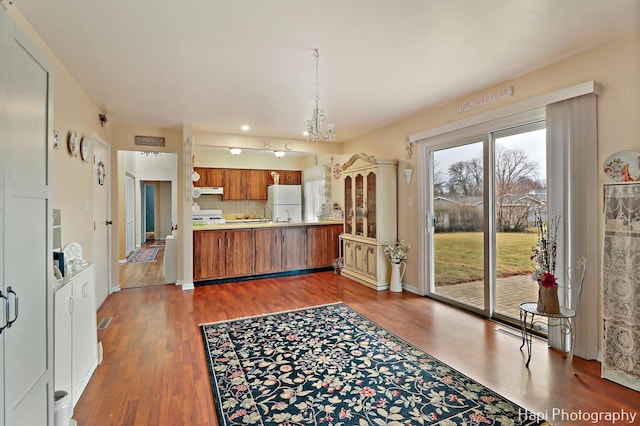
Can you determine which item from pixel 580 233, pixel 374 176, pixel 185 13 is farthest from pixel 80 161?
pixel 580 233

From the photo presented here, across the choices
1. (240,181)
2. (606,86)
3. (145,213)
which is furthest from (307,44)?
(145,213)

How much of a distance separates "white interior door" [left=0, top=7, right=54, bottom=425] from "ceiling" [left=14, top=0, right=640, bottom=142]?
3.26 ft

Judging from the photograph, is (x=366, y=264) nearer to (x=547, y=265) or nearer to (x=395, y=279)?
(x=395, y=279)

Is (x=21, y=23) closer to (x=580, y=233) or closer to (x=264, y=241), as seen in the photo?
(x=264, y=241)

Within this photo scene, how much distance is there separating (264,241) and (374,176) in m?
2.29

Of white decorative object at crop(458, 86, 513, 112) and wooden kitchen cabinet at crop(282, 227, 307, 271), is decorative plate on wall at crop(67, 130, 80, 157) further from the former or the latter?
white decorative object at crop(458, 86, 513, 112)

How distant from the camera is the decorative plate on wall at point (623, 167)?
7.63ft

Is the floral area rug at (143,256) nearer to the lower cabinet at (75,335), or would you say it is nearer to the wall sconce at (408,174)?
the lower cabinet at (75,335)

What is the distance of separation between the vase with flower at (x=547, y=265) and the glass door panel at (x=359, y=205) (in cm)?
260

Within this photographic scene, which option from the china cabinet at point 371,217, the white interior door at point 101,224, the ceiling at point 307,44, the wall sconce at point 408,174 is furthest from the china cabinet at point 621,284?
the white interior door at point 101,224

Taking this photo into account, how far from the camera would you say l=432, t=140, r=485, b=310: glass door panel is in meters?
3.79

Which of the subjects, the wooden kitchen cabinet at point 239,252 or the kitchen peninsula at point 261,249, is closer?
the kitchen peninsula at point 261,249

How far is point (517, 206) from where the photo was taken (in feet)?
11.1

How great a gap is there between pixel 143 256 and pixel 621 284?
28.7 feet
